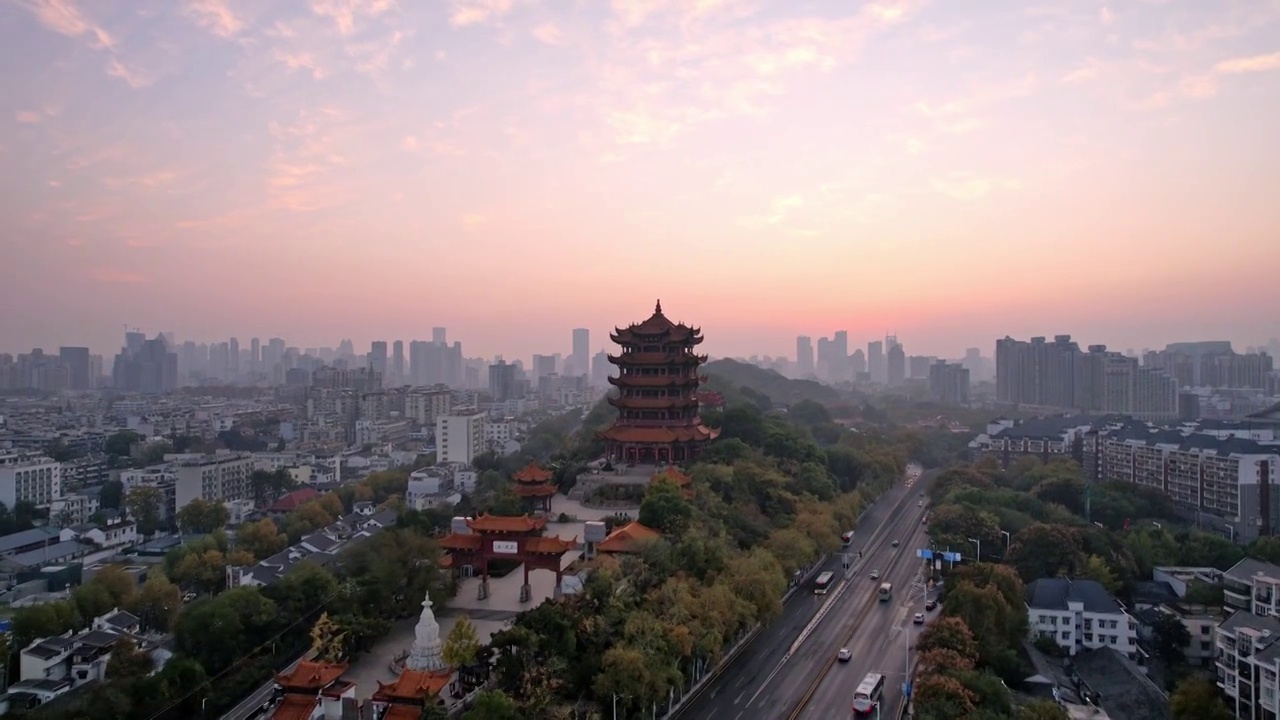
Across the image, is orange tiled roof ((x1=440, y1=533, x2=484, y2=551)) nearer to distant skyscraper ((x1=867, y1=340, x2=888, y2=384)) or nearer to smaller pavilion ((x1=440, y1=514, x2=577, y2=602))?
smaller pavilion ((x1=440, y1=514, x2=577, y2=602))

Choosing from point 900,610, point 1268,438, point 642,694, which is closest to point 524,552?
point 642,694

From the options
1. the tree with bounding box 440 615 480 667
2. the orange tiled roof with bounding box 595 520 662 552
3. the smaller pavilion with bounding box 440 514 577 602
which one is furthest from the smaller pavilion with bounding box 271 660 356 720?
the orange tiled roof with bounding box 595 520 662 552

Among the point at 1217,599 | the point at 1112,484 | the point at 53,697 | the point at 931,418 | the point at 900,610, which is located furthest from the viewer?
the point at 931,418

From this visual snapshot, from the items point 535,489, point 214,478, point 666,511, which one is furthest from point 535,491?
point 214,478

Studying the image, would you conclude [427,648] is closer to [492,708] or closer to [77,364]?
[492,708]

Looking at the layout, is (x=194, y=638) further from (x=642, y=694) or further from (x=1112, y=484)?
(x=1112, y=484)

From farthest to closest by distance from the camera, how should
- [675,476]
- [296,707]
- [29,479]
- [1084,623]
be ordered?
[29,479]
[675,476]
[1084,623]
[296,707]

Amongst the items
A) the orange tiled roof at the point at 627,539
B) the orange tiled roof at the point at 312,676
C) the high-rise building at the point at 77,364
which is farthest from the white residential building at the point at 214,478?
the high-rise building at the point at 77,364
